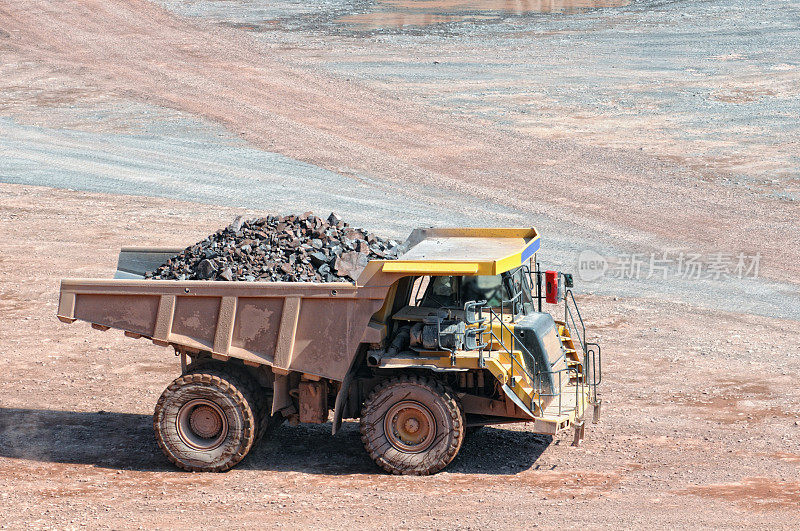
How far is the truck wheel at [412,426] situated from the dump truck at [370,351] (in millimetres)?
13

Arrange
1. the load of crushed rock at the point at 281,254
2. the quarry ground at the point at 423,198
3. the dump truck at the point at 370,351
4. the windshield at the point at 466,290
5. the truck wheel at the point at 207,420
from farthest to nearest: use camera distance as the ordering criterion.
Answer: the load of crushed rock at the point at 281,254 → the truck wheel at the point at 207,420 → the windshield at the point at 466,290 → the quarry ground at the point at 423,198 → the dump truck at the point at 370,351

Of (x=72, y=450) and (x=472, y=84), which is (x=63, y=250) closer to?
(x=72, y=450)

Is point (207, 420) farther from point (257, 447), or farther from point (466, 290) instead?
point (466, 290)

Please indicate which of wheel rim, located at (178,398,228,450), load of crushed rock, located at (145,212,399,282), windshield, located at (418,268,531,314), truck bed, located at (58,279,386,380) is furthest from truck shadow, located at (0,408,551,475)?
load of crushed rock, located at (145,212,399,282)

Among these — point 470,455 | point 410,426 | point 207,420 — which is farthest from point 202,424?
point 470,455

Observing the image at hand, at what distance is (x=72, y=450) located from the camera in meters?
10.8

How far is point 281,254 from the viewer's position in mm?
10508

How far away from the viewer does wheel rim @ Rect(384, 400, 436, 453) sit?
9641 millimetres

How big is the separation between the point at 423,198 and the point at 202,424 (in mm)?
12562

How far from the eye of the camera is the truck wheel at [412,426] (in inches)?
377

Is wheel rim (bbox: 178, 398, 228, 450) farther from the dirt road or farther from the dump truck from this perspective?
the dirt road

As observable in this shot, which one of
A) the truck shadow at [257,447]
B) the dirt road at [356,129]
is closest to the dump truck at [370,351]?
the truck shadow at [257,447]

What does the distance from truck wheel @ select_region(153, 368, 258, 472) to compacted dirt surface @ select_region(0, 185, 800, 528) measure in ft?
0.68

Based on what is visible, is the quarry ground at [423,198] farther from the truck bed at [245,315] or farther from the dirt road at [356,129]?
the truck bed at [245,315]
